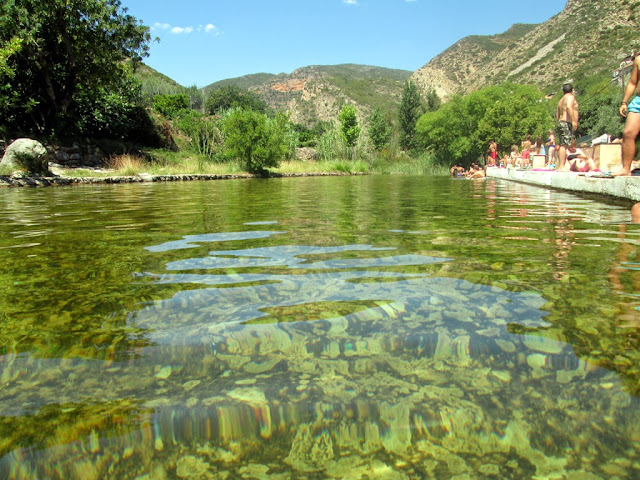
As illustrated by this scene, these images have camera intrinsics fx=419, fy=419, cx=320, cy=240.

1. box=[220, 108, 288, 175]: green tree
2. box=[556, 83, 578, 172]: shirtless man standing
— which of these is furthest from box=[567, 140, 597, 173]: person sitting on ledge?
box=[220, 108, 288, 175]: green tree

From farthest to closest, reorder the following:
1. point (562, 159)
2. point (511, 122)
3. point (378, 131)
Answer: point (378, 131) < point (511, 122) < point (562, 159)

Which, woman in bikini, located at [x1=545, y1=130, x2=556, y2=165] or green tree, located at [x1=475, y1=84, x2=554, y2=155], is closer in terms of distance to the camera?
woman in bikini, located at [x1=545, y1=130, x2=556, y2=165]

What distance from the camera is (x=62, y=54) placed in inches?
816

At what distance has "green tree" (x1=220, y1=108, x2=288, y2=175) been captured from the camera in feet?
76.0

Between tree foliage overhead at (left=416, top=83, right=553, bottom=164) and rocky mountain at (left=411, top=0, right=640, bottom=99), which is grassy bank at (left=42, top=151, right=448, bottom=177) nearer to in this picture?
tree foliage overhead at (left=416, top=83, right=553, bottom=164)

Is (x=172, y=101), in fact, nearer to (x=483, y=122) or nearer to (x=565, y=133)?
(x=483, y=122)

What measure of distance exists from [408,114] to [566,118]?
160 ft

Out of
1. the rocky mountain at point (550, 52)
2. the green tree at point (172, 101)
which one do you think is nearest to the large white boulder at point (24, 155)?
the green tree at point (172, 101)

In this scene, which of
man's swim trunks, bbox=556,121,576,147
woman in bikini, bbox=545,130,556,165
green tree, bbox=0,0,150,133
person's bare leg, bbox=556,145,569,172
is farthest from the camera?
green tree, bbox=0,0,150,133

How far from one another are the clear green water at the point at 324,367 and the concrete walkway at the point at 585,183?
381 centimetres

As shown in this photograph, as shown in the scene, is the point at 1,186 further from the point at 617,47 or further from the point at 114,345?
the point at 617,47

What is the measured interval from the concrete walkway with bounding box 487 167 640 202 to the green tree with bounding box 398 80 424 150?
145 feet

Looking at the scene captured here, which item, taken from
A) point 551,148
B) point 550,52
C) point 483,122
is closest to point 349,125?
point 483,122

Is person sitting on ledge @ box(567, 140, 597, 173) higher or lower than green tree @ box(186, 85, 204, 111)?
lower
